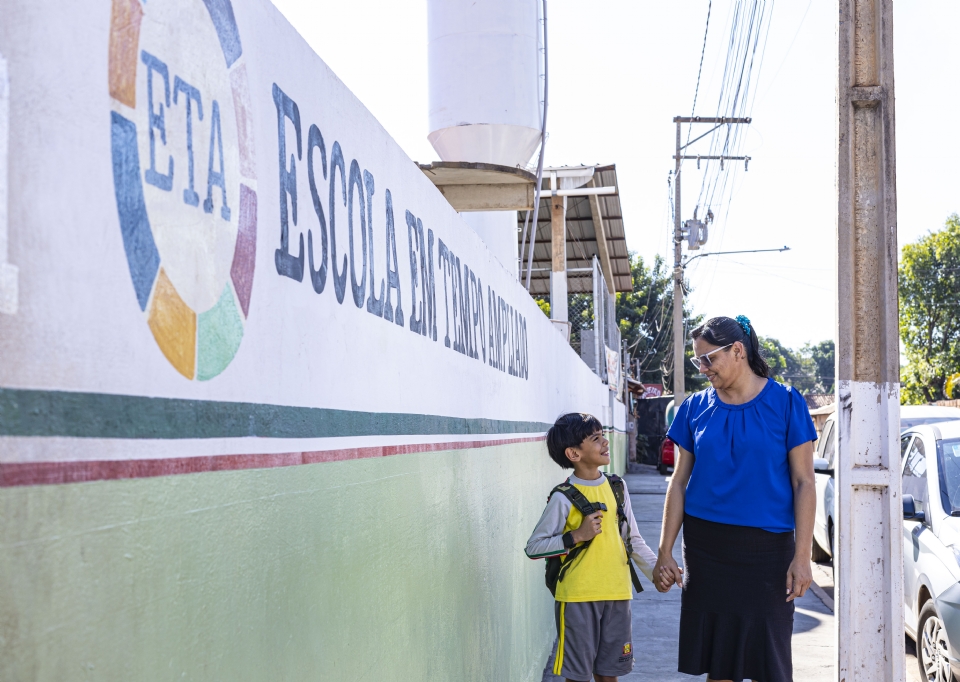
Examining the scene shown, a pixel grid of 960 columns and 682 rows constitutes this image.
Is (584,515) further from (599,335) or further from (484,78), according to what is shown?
(599,335)

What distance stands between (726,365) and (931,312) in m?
32.0

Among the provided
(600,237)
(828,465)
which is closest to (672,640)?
(828,465)

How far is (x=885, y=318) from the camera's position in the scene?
15.5ft

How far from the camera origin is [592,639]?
387cm

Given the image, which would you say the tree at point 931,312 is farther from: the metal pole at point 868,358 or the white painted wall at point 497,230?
the metal pole at point 868,358

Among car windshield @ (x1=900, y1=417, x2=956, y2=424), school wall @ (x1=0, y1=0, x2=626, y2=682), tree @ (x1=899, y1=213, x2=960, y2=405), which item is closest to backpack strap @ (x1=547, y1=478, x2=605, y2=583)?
school wall @ (x1=0, y1=0, x2=626, y2=682)

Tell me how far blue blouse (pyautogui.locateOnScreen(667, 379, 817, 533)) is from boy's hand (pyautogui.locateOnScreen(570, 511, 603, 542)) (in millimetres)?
396

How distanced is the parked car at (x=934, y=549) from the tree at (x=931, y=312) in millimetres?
27308

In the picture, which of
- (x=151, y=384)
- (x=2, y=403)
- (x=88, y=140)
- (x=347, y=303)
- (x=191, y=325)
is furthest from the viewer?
(x=347, y=303)

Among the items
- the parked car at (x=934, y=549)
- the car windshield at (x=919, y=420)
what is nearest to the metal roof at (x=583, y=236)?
the car windshield at (x=919, y=420)

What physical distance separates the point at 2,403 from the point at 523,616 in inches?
168

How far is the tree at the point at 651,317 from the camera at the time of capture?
138 feet

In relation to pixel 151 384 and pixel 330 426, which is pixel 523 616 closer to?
pixel 330 426

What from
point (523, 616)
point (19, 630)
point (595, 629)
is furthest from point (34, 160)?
point (523, 616)
